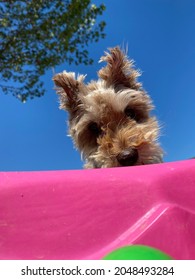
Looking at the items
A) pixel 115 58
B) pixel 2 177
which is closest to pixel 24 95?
pixel 115 58

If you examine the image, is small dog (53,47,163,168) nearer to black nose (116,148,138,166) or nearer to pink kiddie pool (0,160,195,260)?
black nose (116,148,138,166)

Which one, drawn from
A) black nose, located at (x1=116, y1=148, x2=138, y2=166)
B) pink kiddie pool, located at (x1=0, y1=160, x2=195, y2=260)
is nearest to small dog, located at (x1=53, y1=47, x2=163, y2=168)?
black nose, located at (x1=116, y1=148, x2=138, y2=166)

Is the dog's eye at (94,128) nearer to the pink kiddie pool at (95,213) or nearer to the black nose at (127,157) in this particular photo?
the black nose at (127,157)

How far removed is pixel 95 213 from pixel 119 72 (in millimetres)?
2336

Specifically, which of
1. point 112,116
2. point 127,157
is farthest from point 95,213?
point 112,116

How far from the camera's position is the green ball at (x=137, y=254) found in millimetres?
952

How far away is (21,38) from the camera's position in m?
6.92

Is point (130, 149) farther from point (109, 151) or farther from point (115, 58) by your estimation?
point (115, 58)

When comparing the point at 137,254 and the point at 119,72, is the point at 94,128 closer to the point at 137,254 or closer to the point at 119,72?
the point at 119,72

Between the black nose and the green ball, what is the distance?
133 centimetres

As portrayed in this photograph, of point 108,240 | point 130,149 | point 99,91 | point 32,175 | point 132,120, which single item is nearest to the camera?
point 108,240

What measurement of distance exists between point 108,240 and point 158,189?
22 cm

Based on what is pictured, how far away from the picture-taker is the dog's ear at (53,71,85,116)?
3152mm
